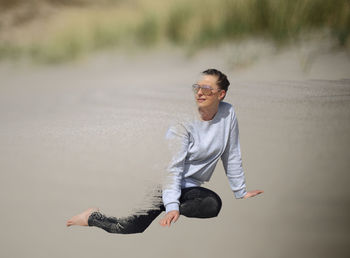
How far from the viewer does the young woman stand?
0.79 m

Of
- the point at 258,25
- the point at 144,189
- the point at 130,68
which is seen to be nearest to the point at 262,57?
the point at 258,25

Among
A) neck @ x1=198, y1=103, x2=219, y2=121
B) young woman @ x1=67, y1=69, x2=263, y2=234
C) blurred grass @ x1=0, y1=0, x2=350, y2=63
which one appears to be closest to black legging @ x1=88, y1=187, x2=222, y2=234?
young woman @ x1=67, y1=69, x2=263, y2=234

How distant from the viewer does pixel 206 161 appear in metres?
0.81

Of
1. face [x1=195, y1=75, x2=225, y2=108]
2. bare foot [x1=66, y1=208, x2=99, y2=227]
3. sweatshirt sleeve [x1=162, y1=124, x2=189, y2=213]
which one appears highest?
face [x1=195, y1=75, x2=225, y2=108]

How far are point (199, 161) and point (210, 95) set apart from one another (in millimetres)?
124

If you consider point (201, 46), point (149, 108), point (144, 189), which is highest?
point (201, 46)

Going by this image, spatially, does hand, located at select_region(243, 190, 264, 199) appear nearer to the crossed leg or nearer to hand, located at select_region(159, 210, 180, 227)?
the crossed leg

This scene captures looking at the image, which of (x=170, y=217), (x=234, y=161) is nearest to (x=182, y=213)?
(x=170, y=217)

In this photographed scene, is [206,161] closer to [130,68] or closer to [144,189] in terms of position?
[144,189]

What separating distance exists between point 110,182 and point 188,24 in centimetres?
38

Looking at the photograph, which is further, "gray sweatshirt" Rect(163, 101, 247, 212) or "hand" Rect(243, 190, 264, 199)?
"hand" Rect(243, 190, 264, 199)

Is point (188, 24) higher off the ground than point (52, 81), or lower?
higher

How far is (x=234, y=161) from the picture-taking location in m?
0.84

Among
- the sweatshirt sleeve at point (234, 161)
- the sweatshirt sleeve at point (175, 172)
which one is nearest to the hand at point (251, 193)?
the sweatshirt sleeve at point (234, 161)
